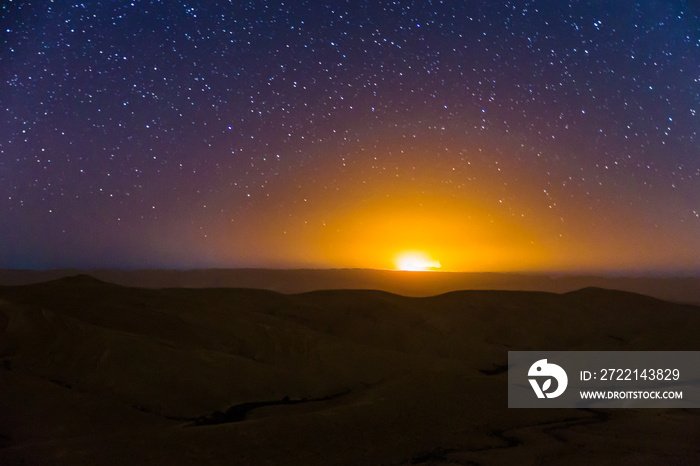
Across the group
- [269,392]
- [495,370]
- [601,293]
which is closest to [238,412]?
[269,392]

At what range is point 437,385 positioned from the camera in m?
15.2

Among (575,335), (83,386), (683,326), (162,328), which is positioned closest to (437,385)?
(83,386)

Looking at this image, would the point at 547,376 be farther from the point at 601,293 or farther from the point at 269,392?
the point at 601,293

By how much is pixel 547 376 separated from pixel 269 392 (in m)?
8.66

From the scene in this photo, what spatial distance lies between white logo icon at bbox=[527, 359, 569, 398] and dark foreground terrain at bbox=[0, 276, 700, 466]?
1039 millimetres

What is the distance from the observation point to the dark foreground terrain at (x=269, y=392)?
9766mm

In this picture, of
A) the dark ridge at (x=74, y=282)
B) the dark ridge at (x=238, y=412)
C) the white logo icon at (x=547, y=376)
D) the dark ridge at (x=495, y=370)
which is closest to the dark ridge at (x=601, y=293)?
the dark ridge at (x=495, y=370)

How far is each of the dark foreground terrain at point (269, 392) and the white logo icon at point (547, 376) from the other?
1.04 meters

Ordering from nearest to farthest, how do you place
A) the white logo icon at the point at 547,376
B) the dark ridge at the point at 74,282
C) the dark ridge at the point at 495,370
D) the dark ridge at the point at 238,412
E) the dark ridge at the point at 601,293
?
the dark ridge at the point at 238,412
the white logo icon at the point at 547,376
the dark ridge at the point at 495,370
the dark ridge at the point at 74,282
the dark ridge at the point at 601,293

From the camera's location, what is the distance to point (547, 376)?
1734cm

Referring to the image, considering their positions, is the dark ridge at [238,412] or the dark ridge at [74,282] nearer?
the dark ridge at [238,412]

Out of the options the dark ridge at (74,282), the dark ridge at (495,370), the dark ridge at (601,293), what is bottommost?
the dark ridge at (495,370)

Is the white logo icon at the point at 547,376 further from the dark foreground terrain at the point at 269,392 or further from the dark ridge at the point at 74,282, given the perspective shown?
the dark ridge at the point at 74,282

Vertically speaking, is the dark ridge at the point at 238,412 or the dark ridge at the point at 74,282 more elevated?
the dark ridge at the point at 74,282
